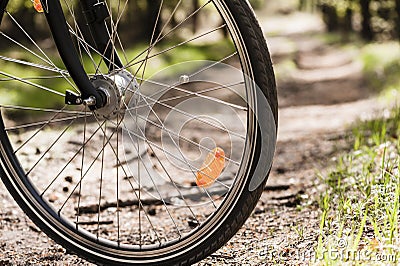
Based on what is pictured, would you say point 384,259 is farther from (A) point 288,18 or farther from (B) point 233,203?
(A) point 288,18

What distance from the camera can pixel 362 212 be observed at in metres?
2.67

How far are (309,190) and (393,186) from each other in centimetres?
81

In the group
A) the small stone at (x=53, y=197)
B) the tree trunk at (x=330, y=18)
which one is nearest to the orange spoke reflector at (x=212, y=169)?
the small stone at (x=53, y=197)

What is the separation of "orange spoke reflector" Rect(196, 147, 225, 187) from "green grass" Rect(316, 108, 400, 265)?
0.44 meters

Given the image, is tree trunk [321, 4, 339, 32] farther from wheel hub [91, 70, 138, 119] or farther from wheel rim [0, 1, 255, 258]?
wheel hub [91, 70, 138, 119]

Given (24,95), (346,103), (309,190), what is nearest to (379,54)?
(346,103)

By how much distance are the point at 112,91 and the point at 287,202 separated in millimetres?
1429

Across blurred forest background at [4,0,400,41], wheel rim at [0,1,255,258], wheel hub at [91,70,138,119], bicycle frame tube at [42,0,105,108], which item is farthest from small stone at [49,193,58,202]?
blurred forest background at [4,0,400,41]

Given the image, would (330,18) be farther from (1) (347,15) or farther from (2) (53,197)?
(2) (53,197)

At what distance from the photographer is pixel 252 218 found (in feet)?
10.6

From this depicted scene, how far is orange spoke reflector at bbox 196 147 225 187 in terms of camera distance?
7.95ft

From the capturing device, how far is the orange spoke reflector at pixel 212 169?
242 centimetres

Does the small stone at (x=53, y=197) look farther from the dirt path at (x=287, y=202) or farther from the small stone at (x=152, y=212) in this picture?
the small stone at (x=152, y=212)

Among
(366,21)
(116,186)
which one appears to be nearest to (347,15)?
(366,21)
